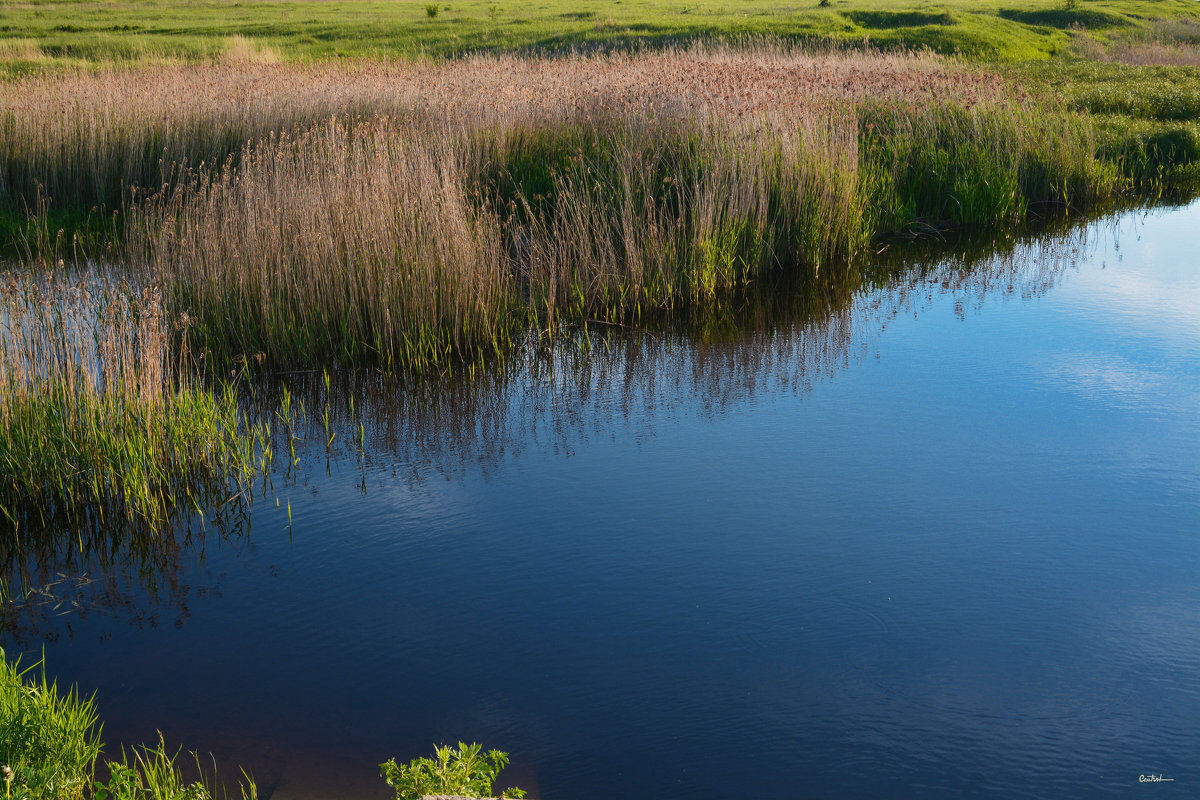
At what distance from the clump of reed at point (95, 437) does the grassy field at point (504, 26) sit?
17.7 m

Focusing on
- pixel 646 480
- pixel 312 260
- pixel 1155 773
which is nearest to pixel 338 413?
pixel 312 260

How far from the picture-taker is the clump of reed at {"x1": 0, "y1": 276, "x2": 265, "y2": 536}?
15.8 ft

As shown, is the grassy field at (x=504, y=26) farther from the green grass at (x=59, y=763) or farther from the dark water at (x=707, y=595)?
the green grass at (x=59, y=763)

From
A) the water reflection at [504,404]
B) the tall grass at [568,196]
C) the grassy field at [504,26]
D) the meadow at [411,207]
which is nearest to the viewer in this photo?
the water reflection at [504,404]

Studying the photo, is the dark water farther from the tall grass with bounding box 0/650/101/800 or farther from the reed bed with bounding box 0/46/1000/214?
the reed bed with bounding box 0/46/1000/214

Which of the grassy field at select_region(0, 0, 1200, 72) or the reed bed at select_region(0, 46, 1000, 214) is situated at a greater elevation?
the grassy field at select_region(0, 0, 1200, 72)

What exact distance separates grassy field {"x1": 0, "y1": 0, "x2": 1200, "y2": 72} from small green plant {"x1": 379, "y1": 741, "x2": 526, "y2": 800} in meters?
20.6

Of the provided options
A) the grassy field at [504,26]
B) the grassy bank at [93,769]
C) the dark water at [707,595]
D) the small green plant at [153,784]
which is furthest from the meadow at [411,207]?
the grassy field at [504,26]

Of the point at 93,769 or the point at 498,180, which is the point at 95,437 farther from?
the point at 498,180

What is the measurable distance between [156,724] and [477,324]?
431 cm

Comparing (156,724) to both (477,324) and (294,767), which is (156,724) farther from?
(477,324)

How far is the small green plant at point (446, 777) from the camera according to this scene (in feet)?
9.13

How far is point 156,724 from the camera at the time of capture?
11.6 ft

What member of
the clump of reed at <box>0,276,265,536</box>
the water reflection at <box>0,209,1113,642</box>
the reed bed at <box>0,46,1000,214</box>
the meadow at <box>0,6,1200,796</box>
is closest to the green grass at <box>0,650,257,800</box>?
the meadow at <box>0,6,1200,796</box>
